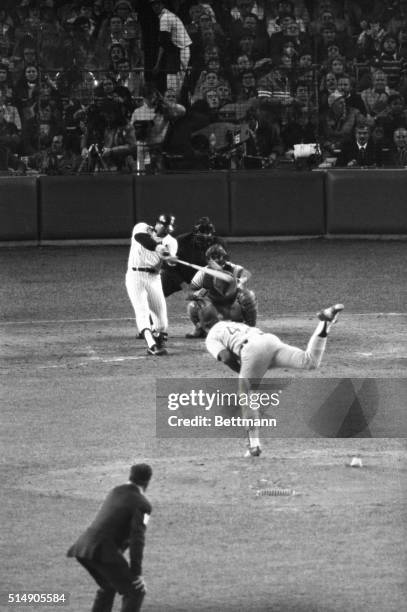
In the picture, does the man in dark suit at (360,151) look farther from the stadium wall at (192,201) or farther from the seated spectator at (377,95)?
the seated spectator at (377,95)

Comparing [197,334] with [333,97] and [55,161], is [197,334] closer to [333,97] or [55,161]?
[55,161]

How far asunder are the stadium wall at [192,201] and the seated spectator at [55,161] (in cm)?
24

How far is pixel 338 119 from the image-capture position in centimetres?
2467

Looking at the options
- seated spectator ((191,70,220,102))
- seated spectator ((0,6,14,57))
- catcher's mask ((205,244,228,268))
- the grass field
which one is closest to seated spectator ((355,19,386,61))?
seated spectator ((191,70,220,102))

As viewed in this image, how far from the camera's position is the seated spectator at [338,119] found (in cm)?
2467

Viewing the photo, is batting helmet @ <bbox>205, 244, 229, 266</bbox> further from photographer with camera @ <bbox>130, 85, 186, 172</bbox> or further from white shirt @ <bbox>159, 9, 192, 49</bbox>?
white shirt @ <bbox>159, 9, 192, 49</bbox>

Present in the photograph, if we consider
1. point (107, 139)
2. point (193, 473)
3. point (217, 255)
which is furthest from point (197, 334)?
point (107, 139)

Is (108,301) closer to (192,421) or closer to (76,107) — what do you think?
(76,107)

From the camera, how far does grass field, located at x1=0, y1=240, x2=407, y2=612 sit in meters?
9.07

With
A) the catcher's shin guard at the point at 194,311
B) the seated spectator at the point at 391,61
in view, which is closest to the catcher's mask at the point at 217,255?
the catcher's shin guard at the point at 194,311

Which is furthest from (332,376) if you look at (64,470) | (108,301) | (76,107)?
(76,107)

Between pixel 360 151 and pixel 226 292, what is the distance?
12.3 m

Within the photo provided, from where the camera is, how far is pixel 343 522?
10312mm

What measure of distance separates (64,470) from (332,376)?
4436mm
